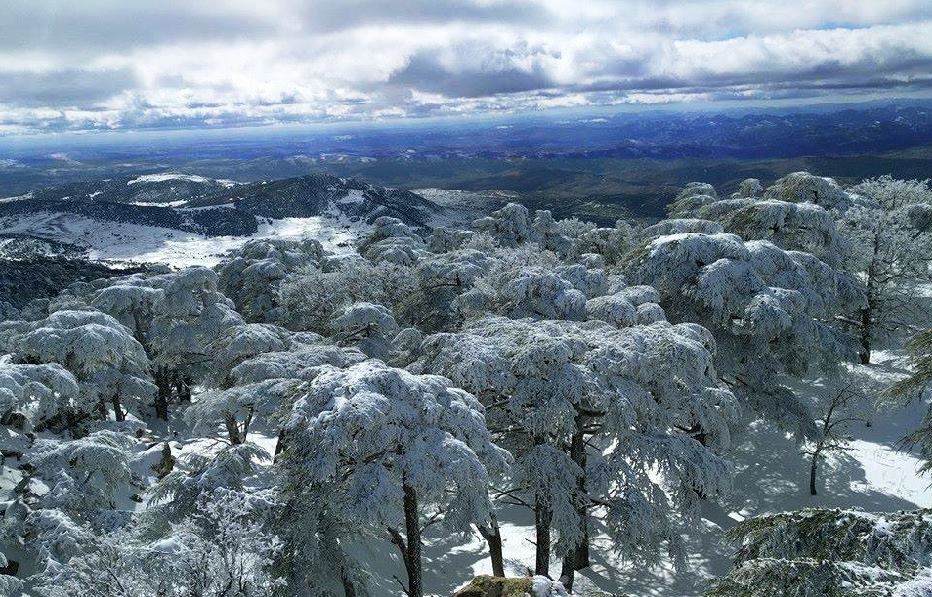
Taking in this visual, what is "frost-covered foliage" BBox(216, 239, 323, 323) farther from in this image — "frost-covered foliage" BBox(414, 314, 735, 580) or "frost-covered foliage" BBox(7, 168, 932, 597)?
"frost-covered foliage" BBox(414, 314, 735, 580)

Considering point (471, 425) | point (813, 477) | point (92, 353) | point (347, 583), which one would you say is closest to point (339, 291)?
point (92, 353)

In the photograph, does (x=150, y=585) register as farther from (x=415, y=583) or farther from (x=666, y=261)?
(x=666, y=261)

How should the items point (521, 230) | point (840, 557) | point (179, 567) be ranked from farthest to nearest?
point (521, 230) → point (179, 567) → point (840, 557)

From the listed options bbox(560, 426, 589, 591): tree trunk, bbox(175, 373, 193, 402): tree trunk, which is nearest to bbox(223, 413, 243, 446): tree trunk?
bbox(560, 426, 589, 591): tree trunk

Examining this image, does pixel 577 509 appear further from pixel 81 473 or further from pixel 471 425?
pixel 81 473

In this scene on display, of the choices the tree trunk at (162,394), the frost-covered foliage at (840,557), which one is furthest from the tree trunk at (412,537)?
the tree trunk at (162,394)

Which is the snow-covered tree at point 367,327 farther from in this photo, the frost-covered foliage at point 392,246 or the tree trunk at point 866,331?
the tree trunk at point 866,331
